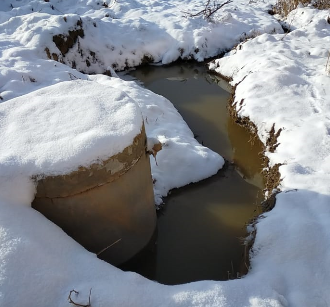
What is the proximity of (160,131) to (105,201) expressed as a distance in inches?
89.0

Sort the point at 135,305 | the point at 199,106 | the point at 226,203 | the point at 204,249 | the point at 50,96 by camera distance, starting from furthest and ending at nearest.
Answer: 1. the point at 199,106
2. the point at 226,203
3. the point at 204,249
4. the point at 50,96
5. the point at 135,305

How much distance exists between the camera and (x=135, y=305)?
193 cm

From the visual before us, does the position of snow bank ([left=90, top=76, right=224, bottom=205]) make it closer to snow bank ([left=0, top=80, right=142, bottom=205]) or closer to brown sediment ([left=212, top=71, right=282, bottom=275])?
brown sediment ([left=212, top=71, right=282, bottom=275])

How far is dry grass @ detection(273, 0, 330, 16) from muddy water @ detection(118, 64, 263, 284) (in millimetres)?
4165

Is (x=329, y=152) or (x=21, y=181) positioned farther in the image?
(x=329, y=152)

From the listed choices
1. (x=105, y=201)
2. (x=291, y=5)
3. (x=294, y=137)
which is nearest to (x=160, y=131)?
(x=294, y=137)

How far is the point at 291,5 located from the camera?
8.32 metres

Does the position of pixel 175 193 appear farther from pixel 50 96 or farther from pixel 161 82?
pixel 161 82

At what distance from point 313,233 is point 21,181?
6.96 feet

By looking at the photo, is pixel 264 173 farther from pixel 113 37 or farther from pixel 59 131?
pixel 113 37

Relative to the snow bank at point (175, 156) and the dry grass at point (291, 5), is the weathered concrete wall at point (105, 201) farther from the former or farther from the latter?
the dry grass at point (291, 5)

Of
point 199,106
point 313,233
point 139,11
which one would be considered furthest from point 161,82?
point 313,233

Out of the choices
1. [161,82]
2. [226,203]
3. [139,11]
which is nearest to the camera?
[226,203]

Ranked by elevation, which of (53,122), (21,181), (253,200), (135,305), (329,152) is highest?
(53,122)
